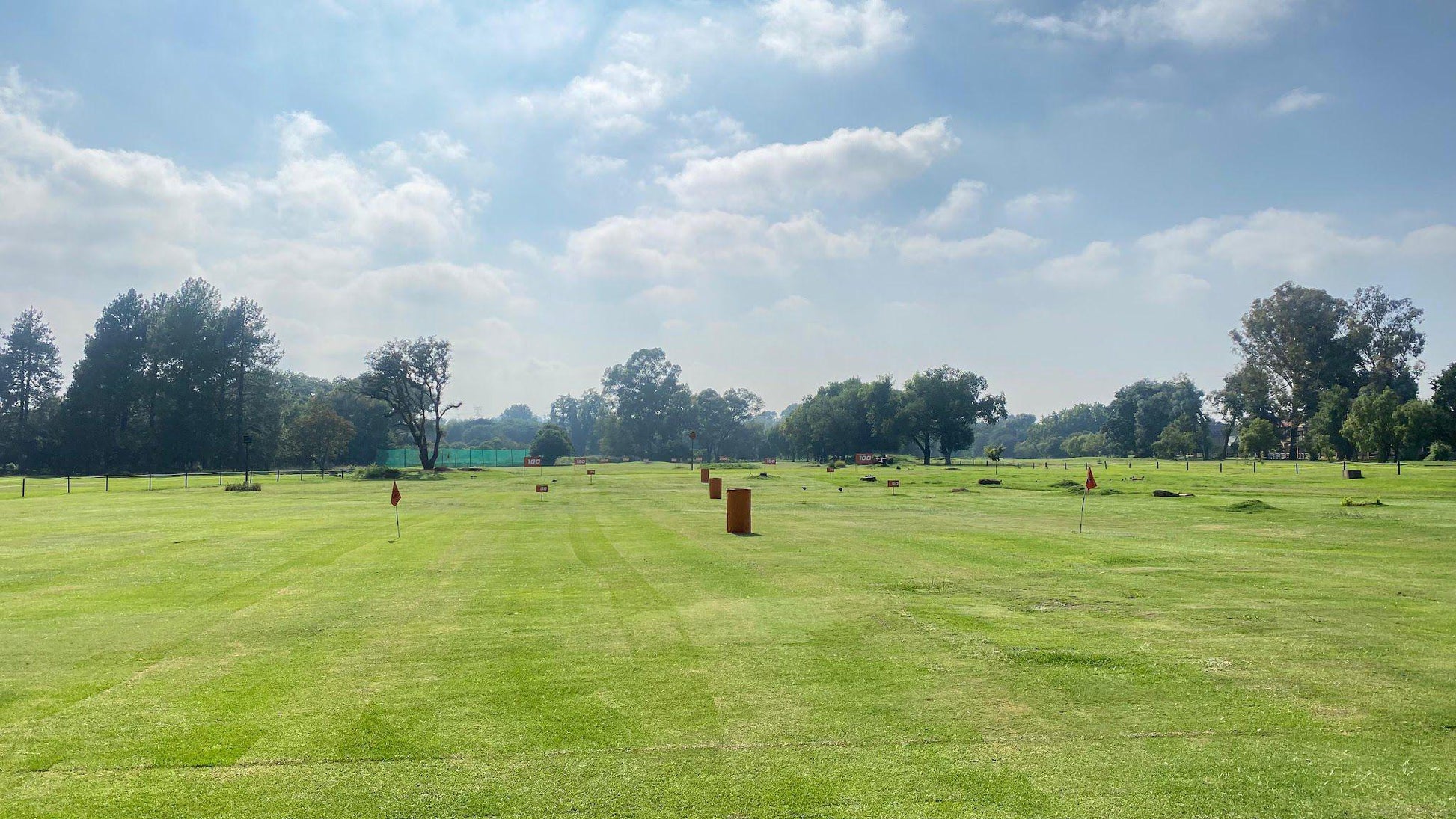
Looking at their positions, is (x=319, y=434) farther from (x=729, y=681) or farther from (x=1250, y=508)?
(x=729, y=681)

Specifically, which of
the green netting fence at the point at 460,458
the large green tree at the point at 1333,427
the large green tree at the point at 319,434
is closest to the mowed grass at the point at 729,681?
the large green tree at the point at 319,434

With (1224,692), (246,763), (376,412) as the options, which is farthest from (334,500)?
(376,412)

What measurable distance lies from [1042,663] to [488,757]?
6496 mm

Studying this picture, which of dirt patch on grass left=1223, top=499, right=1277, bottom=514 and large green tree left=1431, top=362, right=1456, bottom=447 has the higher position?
large green tree left=1431, top=362, right=1456, bottom=447

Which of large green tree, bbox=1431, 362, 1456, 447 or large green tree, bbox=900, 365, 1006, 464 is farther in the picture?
large green tree, bbox=900, 365, 1006, 464

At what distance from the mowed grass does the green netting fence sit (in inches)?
4165

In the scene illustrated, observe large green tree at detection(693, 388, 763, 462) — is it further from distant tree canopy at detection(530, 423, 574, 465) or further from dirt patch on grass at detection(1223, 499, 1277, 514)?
dirt patch on grass at detection(1223, 499, 1277, 514)

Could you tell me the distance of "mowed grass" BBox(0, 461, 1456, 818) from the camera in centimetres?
629

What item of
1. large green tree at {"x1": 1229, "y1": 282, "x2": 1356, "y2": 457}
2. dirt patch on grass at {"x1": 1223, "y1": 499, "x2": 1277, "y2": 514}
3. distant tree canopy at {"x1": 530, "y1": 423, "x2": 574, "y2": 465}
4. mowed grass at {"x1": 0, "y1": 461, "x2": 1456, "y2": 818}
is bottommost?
dirt patch on grass at {"x1": 1223, "y1": 499, "x2": 1277, "y2": 514}

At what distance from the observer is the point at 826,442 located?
14400 centimetres

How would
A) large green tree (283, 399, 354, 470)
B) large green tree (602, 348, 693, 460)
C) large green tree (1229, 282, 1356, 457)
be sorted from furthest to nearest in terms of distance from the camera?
1. large green tree (602, 348, 693, 460)
2. large green tree (1229, 282, 1356, 457)
3. large green tree (283, 399, 354, 470)

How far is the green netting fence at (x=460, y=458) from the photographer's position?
123812 millimetres

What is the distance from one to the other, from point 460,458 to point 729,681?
13329 centimetres

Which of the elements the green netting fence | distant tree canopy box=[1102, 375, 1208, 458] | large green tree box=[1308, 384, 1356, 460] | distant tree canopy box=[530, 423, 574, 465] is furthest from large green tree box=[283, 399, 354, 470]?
distant tree canopy box=[1102, 375, 1208, 458]
